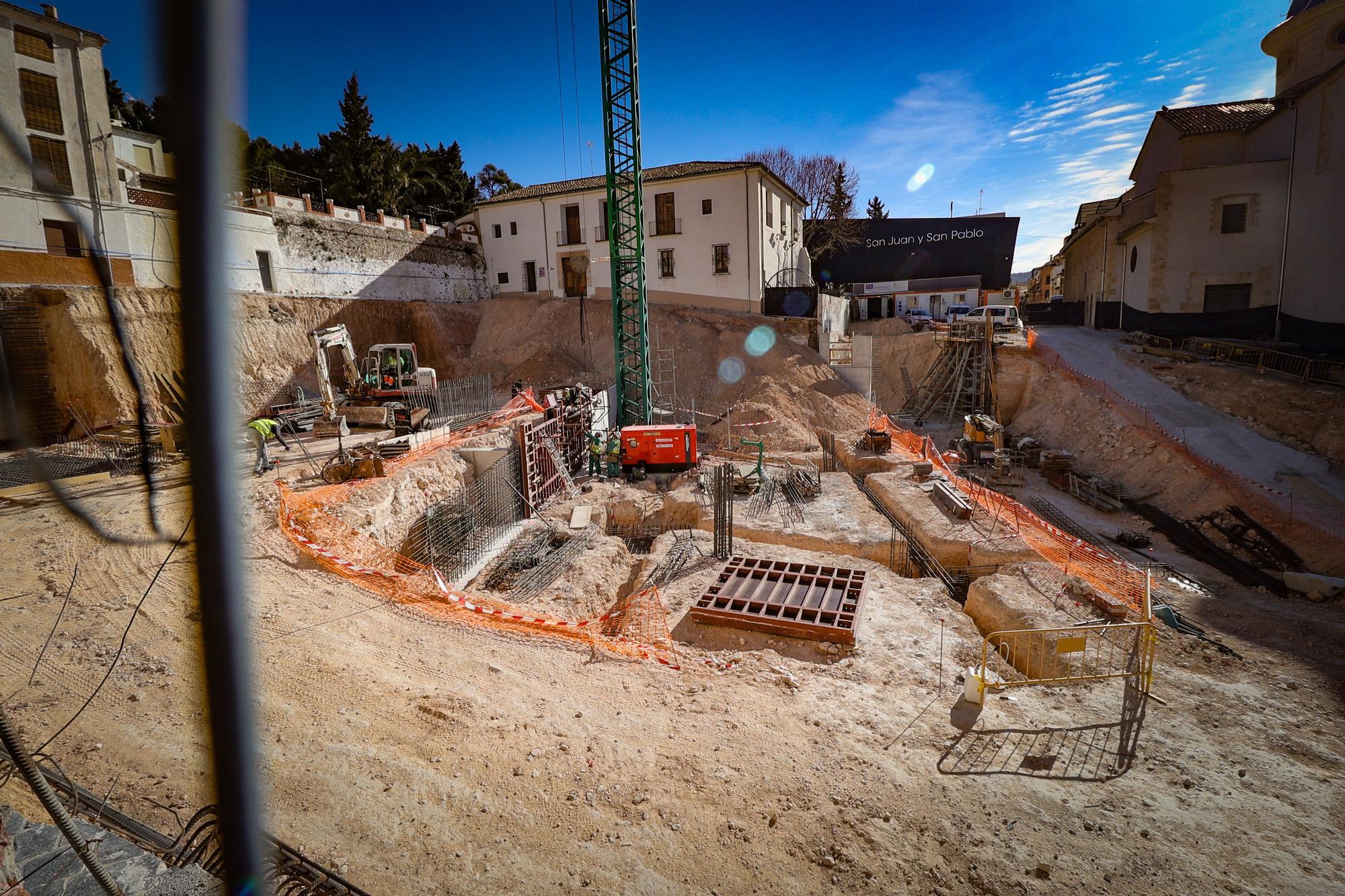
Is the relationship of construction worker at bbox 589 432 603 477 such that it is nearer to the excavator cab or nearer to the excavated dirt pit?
the excavator cab

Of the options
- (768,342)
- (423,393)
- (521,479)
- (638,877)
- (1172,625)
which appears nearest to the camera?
(638,877)

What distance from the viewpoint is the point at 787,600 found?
9.81m

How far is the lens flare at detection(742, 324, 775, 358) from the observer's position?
2548cm

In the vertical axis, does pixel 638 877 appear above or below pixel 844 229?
below

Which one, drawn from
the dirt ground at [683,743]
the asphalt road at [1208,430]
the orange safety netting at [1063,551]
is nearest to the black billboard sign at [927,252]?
the asphalt road at [1208,430]

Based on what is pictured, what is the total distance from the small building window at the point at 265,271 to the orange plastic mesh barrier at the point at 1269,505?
30.4 meters

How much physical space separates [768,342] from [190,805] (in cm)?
2344

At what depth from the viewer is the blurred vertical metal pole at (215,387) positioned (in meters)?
1.26

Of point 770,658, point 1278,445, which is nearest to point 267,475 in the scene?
point 770,658

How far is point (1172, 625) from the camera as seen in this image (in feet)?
30.3

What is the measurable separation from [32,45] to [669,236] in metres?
26.2

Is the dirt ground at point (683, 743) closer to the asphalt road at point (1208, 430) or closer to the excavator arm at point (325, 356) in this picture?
the asphalt road at point (1208, 430)

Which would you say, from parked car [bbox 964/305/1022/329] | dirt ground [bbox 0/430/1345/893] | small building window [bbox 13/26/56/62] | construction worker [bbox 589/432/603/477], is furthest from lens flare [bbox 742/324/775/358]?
small building window [bbox 13/26/56/62]

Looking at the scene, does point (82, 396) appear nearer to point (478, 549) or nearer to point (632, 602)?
point (478, 549)
